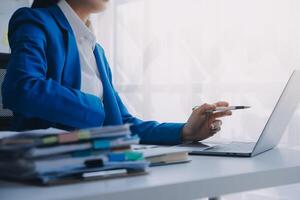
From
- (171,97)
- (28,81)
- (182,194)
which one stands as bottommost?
(171,97)

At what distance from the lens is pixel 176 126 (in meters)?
1.22

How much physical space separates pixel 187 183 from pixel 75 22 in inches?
35.4

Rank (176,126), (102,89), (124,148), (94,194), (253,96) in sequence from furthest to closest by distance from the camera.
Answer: (253,96) → (102,89) → (176,126) → (124,148) → (94,194)

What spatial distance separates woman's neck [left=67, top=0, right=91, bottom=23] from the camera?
1489 millimetres

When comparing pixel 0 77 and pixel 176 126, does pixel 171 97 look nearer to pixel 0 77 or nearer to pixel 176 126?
pixel 0 77

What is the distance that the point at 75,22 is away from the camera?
55.1 inches

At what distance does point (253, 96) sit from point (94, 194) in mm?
1658

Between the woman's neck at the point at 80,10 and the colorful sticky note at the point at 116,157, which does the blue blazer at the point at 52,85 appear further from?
the colorful sticky note at the point at 116,157

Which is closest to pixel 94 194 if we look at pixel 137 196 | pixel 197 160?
pixel 137 196

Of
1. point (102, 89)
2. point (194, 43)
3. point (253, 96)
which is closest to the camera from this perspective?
point (102, 89)

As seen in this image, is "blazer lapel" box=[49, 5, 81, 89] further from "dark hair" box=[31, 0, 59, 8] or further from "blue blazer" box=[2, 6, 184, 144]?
"dark hair" box=[31, 0, 59, 8]

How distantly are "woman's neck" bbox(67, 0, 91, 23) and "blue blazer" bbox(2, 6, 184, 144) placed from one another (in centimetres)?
13

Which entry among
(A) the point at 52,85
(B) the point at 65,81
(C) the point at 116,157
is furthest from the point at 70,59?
(C) the point at 116,157

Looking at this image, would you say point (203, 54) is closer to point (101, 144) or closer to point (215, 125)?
point (215, 125)
